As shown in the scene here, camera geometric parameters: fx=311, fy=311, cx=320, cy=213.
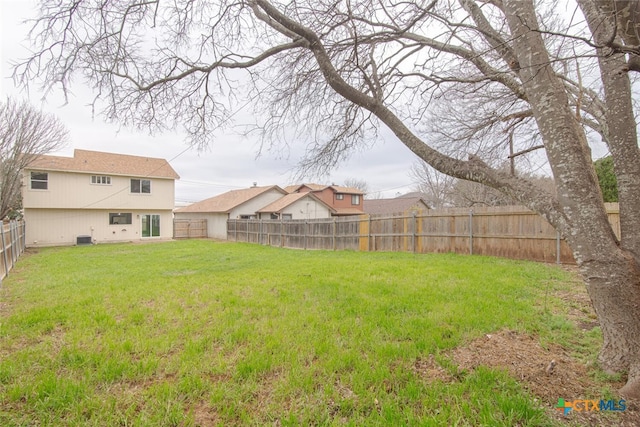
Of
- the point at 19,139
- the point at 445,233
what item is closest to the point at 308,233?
the point at 445,233

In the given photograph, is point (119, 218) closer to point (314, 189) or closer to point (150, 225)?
point (150, 225)

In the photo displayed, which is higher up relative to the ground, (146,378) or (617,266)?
(617,266)

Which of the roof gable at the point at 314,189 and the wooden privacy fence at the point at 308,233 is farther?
the roof gable at the point at 314,189

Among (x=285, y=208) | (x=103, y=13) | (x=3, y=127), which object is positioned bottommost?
(x=285, y=208)

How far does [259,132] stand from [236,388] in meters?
3.73

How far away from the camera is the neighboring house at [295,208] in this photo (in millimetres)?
23403

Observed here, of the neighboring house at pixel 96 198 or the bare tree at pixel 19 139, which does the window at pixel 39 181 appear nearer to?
the neighboring house at pixel 96 198

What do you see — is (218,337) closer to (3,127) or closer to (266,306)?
(266,306)

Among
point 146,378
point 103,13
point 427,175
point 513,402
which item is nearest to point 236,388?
point 146,378

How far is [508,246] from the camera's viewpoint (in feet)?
30.9

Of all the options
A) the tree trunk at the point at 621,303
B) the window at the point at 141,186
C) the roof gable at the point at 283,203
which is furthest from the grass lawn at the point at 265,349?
the roof gable at the point at 283,203

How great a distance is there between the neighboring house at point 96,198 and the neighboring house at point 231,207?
361 cm

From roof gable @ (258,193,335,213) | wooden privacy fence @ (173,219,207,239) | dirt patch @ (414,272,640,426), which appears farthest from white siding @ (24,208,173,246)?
dirt patch @ (414,272,640,426)

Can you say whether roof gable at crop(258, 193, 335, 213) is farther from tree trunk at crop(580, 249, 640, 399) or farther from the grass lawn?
tree trunk at crop(580, 249, 640, 399)
